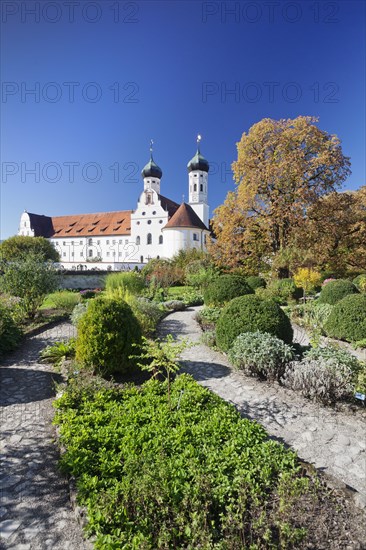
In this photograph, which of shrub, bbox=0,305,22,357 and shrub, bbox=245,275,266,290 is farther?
shrub, bbox=245,275,266,290

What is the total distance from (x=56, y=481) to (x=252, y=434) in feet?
6.52

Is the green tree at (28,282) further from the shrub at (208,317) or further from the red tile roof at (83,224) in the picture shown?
the red tile roof at (83,224)

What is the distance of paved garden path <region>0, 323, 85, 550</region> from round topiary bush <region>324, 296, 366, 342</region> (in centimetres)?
646

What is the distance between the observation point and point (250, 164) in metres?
16.9

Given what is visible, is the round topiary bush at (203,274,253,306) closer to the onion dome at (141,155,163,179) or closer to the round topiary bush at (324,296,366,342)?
the round topiary bush at (324,296,366,342)

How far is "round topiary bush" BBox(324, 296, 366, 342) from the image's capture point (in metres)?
7.18

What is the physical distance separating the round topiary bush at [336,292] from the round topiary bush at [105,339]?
8323mm

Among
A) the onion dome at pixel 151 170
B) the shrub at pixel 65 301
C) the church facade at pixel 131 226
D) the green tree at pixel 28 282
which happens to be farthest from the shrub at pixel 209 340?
the onion dome at pixel 151 170

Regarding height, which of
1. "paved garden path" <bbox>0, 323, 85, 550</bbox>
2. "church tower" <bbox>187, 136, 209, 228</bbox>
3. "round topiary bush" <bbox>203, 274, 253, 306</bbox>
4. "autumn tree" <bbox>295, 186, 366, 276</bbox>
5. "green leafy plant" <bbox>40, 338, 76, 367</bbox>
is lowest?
"paved garden path" <bbox>0, 323, 85, 550</bbox>

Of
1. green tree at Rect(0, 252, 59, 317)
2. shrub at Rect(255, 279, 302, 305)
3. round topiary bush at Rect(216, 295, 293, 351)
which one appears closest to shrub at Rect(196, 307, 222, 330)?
round topiary bush at Rect(216, 295, 293, 351)

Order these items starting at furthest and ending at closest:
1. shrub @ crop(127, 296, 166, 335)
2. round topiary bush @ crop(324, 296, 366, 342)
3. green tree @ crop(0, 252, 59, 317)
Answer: green tree @ crop(0, 252, 59, 317), shrub @ crop(127, 296, 166, 335), round topiary bush @ crop(324, 296, 366, 342)

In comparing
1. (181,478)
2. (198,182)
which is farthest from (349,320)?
(198,182)

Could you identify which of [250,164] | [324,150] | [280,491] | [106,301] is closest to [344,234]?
[324,150]

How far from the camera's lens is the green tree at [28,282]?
373 inches
